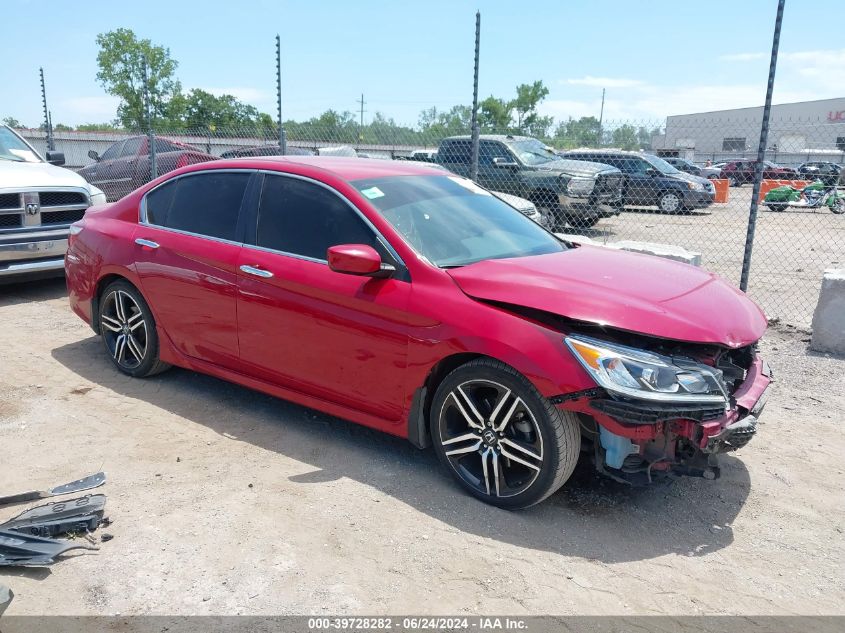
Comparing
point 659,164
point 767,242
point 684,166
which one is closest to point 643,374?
point 767,242

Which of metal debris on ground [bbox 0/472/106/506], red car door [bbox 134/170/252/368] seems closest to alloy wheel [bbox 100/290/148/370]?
red car door [bbox 134/170/252/368]

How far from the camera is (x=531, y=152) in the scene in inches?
523

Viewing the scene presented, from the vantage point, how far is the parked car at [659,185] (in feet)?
56.3

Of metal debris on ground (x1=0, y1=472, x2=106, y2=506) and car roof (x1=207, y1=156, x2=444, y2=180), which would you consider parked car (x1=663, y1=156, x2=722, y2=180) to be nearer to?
car roof (x1=207, y1=156, x2=444, y2=180)

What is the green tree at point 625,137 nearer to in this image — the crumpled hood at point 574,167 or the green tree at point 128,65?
the crumpled hood at point 574,167

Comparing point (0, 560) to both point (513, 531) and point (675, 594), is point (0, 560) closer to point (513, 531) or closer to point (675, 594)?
point (513, 531)

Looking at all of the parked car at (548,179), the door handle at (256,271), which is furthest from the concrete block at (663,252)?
the parked car at (548,179)

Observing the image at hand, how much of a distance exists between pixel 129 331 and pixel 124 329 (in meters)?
0.06

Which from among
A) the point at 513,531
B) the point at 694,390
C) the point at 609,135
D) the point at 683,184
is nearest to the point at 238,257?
the point at 513,531

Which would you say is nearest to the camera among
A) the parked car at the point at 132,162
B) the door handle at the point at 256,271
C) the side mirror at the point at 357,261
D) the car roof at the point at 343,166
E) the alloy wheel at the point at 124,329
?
the side mirror at the point at 357,261

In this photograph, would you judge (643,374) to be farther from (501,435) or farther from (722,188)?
(722,188)

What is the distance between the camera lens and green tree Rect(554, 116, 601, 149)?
30.8 ft

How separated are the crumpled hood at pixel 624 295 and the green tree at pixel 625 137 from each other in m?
5.82

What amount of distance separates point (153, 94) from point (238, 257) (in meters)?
62.8
